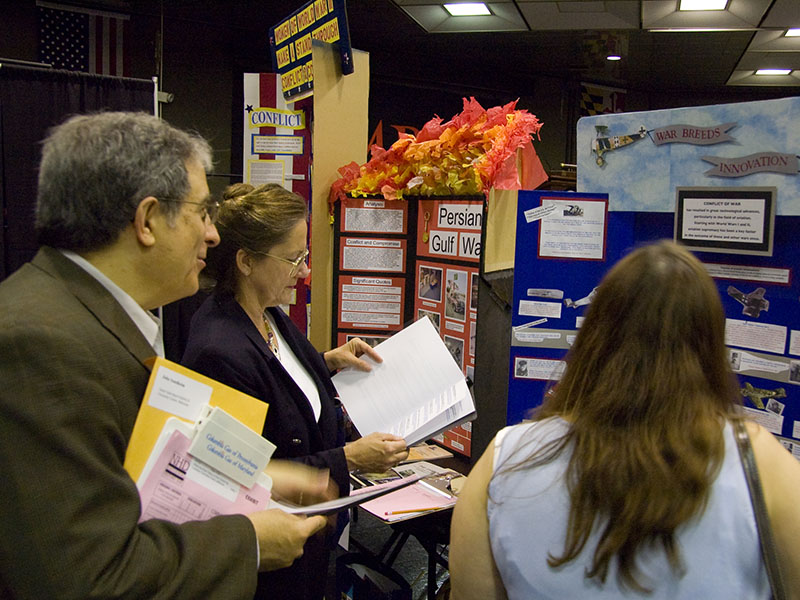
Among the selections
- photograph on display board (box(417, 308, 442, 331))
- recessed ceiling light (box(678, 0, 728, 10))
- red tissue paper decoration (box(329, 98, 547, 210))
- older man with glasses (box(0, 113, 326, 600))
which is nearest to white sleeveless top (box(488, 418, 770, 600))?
older man with glasses (box(0, 113, 326, 600))

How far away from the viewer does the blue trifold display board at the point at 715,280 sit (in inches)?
67.4

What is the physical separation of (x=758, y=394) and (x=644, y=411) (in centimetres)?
107

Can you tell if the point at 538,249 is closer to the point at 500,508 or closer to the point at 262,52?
the point at 500,508

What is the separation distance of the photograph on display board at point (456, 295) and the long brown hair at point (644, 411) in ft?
4.69

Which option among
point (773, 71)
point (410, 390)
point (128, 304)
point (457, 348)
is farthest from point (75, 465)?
point (773, 71)

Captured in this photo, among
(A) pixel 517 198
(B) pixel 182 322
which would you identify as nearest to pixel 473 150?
(A) pixel 517 198

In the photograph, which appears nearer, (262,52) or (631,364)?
(631,364)

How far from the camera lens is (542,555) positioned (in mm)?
956

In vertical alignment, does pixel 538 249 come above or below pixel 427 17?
below

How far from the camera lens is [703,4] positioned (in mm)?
5457

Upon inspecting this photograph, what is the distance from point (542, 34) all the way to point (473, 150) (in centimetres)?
567

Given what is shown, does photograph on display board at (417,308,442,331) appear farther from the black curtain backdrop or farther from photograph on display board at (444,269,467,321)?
the black curtain backdrop

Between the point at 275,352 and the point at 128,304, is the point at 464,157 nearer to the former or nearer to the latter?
the point at 275,352

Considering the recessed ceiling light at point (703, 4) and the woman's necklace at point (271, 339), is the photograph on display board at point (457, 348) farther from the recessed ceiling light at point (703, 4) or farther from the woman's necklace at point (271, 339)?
the recessed ceiling light at point (703, 4)
